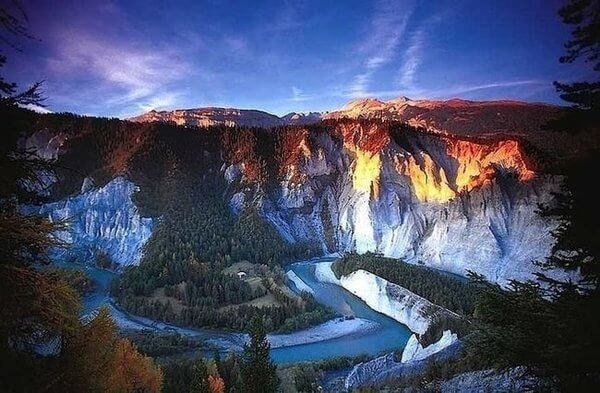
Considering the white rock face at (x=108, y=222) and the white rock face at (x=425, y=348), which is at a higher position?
the white rock face at (x=108, y=222)

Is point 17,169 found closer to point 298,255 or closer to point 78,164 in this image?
point 298,255

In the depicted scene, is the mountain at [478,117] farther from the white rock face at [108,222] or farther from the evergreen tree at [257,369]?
the evergreen tree at [257,369]

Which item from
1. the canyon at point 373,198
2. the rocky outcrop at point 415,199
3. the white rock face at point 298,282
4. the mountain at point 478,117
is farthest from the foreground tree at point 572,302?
the mountain at point 478,117

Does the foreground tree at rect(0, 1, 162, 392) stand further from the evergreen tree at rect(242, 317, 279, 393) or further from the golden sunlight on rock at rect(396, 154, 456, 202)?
the golden sunlight on rock at rect(396, 154, 456, 202)

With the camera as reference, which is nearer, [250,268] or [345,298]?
[345,298]

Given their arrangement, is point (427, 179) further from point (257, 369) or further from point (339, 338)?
point (257, 369)

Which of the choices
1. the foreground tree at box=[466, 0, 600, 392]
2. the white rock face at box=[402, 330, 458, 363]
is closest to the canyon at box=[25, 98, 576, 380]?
the white rock face at box=[402, 330, 458, 363]

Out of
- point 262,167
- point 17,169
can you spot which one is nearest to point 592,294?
point 17,169
